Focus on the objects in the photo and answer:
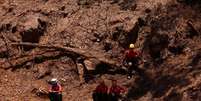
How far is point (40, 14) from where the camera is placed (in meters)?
18.7

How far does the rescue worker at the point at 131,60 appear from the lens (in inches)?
607

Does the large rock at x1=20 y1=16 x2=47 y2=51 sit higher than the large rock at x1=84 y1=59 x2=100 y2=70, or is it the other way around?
the large rock at x1=20 y1=16 x2=47 y2=51

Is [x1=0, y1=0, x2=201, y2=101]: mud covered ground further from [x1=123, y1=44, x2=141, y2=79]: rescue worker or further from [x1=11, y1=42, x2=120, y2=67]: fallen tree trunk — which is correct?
[x1=123, y1=44, x2=141, y2=79]: rescue worker

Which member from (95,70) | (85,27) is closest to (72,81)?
(95,70)

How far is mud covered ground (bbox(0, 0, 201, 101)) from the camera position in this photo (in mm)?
14945

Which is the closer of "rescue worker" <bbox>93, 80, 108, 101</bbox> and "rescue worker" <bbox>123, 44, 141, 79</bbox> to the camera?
"rescue worker" <bbox>93, 80, 108, 101</bbox>

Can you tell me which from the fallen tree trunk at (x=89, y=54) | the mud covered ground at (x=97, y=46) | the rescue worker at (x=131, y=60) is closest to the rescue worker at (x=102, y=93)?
the mud covered ground at (x=97, y=46)

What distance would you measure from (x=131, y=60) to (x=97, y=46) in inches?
77.4

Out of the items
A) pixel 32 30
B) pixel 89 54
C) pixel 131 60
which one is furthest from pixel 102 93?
pixel 32 30

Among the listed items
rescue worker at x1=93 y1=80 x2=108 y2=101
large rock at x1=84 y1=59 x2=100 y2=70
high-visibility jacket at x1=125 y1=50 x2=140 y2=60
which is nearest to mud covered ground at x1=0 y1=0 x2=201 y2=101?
large rock at x1=84 y1=59 x2=100 y2=70

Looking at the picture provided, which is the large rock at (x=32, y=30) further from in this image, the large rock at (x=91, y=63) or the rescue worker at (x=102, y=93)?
the rescue worker at (x=102, y=93)

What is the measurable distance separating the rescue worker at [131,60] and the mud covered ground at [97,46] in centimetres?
28

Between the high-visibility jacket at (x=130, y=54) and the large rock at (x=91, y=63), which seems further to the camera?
the large rock at (x=91, y=63)

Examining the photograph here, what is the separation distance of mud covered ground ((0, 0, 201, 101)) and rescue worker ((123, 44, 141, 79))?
28 cm
